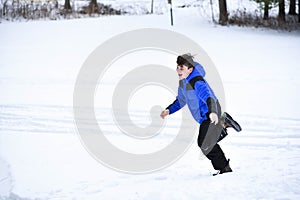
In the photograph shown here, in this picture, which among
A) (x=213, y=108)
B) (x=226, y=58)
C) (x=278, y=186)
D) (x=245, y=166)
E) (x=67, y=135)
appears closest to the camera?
(x=278, y=186)

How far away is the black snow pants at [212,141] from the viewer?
3.42 m

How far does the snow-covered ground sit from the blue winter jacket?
640 mm

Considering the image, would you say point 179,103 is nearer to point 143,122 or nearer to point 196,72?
point 196,72

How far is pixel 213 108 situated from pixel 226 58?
812cm

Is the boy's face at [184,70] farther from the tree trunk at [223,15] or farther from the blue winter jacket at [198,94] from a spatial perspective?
the tree trunk at [223,15]

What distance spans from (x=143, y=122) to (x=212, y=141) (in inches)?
96.0

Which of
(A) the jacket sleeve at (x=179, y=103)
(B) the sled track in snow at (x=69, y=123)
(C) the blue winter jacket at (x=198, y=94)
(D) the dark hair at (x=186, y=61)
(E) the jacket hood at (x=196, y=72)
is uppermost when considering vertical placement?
(D) the dark hair at (x=186, y=61)

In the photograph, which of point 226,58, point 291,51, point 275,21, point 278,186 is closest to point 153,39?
point 226,58

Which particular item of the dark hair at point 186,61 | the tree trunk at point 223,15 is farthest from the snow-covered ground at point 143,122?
the tree trunk at point 223,15

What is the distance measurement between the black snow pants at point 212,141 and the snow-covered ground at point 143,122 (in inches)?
9.0

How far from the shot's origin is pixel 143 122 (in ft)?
19.1

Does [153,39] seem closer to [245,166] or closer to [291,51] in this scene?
[291,51]

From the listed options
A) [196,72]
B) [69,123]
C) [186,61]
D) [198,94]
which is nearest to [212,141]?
[198,94]

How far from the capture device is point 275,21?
56.2 feet
